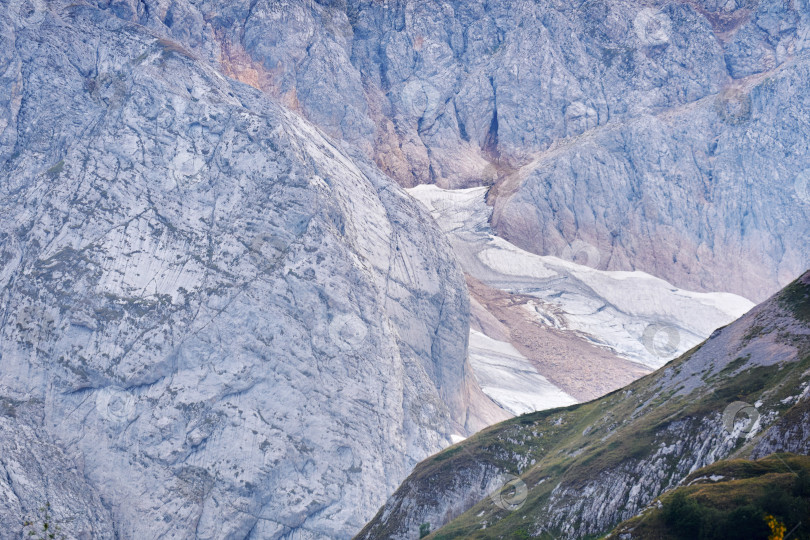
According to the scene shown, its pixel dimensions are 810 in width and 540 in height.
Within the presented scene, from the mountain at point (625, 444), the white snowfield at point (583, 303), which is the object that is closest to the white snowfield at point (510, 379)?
the white snowfield at point (583, 303)

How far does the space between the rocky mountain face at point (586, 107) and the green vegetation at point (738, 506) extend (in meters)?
127

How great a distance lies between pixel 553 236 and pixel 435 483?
382 feet

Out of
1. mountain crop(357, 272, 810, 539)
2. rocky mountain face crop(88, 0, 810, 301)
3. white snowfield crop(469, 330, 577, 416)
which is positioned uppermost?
rocky mountain face crop(88, 0, 810, 301)

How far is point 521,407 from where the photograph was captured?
119125 millimetres

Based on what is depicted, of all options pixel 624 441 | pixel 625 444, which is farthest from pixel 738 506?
pixel 624 441

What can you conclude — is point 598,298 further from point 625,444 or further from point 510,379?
point 625,444

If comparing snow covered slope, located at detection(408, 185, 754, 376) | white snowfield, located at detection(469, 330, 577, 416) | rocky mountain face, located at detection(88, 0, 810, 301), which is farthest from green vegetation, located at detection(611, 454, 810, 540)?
rocky mountain face, located at detection(88, 0, 810, 301)

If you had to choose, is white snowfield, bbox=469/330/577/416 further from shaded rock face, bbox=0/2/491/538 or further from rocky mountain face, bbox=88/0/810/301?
rocky mountain face, bbox=88/0/810/301

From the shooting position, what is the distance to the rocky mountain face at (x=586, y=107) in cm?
15850

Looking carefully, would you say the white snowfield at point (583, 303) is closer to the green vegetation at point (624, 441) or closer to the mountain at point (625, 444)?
the green vegetation at point (624, 441)

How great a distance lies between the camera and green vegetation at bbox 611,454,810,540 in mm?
24688

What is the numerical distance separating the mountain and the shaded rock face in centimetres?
1961

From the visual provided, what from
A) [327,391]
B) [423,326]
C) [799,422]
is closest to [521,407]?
[423,326]

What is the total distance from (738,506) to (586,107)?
16381 cm
